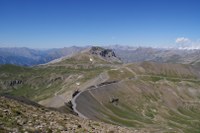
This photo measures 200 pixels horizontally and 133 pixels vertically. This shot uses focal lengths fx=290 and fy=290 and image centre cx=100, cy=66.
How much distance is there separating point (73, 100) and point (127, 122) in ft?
105

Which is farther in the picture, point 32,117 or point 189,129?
point 189,129

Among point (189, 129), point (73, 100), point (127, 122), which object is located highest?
point (73, 100)

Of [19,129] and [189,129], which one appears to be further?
[189,129]

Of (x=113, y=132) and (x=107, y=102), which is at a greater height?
(x=113, y=132)

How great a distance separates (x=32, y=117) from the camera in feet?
95.6

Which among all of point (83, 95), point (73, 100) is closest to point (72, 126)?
point (73, 100)

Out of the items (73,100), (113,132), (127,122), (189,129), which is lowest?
(189,129)

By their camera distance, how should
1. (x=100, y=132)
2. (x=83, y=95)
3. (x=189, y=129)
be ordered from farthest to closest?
1. (x=189, y=129)
2. (x=83, y=95)
3. (x=100, y=132)

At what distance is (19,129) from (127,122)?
458 feet

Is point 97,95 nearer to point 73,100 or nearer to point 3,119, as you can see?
point 73,100

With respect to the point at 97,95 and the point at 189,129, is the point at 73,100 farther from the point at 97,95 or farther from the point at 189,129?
the point at 189,129

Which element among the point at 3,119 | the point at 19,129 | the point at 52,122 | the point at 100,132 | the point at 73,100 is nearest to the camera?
the point at 19,129

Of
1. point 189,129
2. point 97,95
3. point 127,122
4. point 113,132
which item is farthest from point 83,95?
point 113,132

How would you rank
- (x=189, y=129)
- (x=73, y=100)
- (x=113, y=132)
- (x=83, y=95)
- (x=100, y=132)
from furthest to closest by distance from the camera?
(x=189, y=129), (x=83, y=95), (x=73, y=100), (x=113, y=132), (x=100, y=132)
